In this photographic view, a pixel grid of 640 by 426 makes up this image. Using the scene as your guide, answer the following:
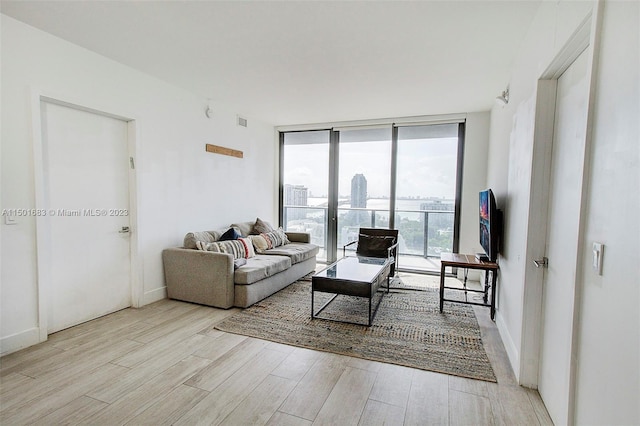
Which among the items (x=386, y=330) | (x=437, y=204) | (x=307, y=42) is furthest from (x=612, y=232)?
(x=437, y=204)

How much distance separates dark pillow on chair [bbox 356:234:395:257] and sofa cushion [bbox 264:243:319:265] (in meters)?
0.78

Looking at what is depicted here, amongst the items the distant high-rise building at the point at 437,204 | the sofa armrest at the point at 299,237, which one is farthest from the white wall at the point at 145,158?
the distant high-rise building at the point at 437,204

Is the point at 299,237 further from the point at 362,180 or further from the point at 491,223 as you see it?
the point at 491,223

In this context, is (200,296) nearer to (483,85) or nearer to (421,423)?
(421,423)

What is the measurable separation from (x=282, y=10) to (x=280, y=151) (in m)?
4.02

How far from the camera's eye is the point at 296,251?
181 inches

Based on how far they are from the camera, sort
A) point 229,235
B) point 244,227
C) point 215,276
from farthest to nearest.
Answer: point 244,227, point 229,235, point 215,276

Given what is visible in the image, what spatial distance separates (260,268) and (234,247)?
0.57 meters

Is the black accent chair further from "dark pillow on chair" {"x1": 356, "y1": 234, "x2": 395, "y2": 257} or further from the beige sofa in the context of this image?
the beige sofa

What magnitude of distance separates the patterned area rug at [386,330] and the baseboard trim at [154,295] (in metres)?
1.13

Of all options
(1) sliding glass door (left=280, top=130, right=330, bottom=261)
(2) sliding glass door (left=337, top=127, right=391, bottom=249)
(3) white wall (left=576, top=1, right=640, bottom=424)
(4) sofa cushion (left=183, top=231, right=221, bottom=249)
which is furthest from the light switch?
(1) sliding glass door (left=280, top=130, right=330, bottom=261)

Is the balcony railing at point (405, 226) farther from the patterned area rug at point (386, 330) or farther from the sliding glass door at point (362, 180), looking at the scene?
the patterned area rug at point (386, 330)

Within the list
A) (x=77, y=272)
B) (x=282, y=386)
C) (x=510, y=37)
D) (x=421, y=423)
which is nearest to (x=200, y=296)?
(x=77, y=272)

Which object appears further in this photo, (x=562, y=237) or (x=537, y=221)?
(x=537, y=221)
